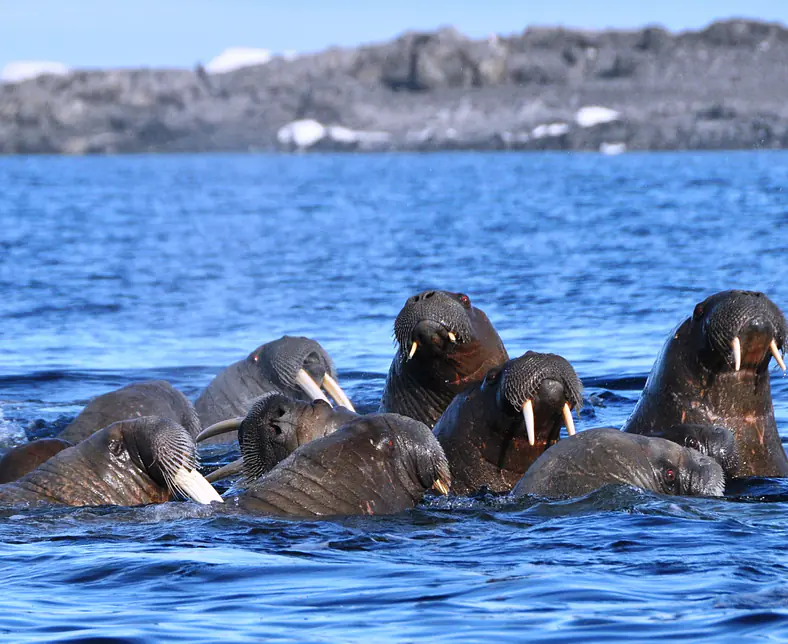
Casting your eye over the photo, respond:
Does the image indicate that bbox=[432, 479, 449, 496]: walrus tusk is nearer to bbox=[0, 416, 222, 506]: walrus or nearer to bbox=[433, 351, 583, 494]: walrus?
bbox=[433, 351, 583, 494]: walrus

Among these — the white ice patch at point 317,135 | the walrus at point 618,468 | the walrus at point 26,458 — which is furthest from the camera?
the white ice patch at point 317,135

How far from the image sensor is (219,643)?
586 centimetres

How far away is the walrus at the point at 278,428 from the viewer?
826 cm

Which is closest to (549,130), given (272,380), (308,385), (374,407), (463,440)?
(374,407)

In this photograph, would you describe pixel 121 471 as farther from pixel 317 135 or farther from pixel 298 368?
pixel 317 135

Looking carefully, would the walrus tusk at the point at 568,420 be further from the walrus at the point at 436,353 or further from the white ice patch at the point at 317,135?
the white ice patch at the point at 317,135

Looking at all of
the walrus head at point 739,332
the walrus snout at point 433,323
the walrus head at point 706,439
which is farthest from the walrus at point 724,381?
the walrus snout at point 433,323

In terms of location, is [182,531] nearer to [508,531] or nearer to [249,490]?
[249,490]

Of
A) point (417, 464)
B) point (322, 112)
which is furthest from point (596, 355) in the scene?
point (322, 112)

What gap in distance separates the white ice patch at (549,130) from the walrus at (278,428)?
16404 cm

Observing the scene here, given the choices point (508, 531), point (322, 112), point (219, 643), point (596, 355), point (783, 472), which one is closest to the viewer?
point (219, 643)

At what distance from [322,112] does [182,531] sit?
633ft

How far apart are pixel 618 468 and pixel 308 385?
415 centimetres

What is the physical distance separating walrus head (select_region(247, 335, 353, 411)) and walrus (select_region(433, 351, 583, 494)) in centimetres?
286
